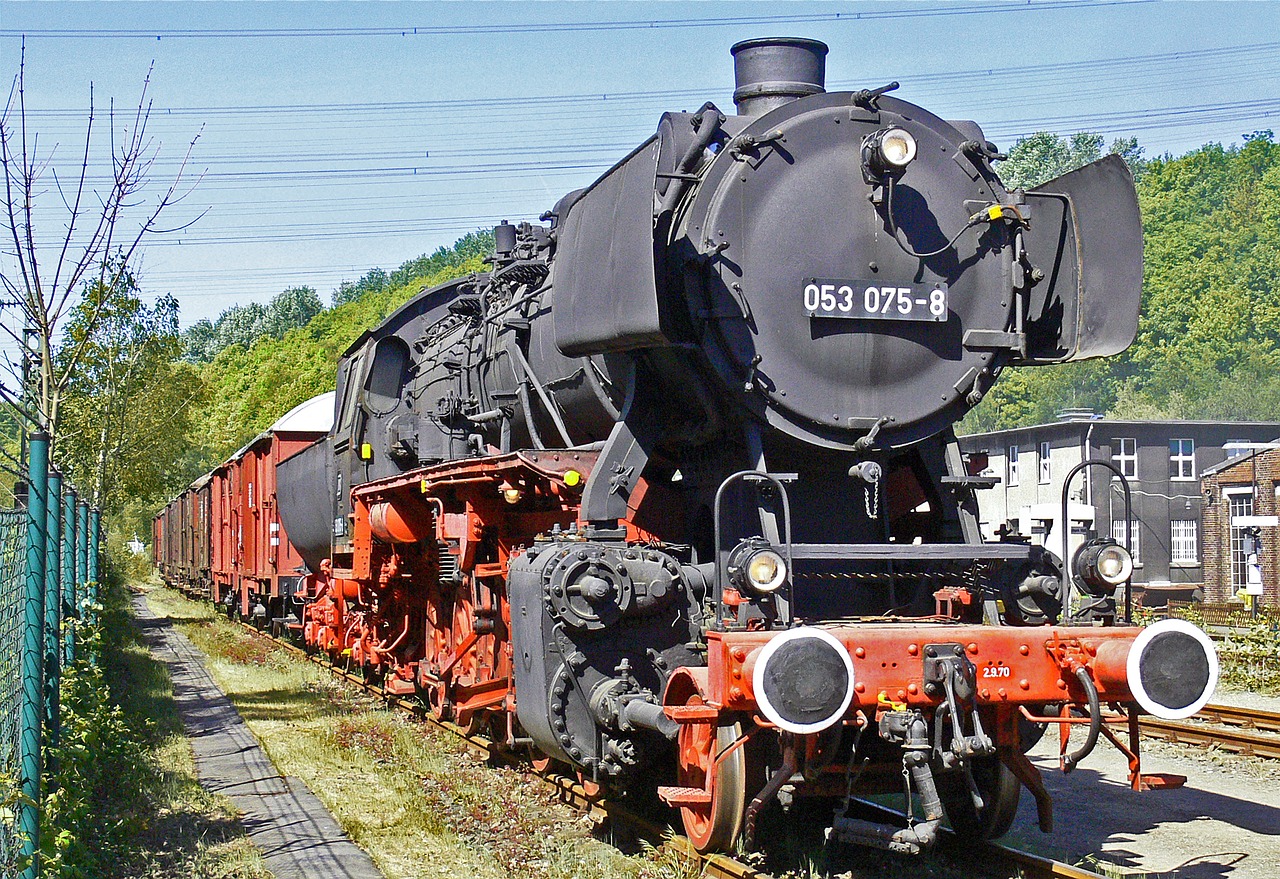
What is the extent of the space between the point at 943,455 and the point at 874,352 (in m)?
0.81

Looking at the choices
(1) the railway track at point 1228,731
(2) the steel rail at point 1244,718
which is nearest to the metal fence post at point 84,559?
(1) the railway track at point 1228,731

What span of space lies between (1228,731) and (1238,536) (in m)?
21.9

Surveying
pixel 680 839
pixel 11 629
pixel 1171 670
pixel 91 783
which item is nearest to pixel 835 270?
pixel 1171 670

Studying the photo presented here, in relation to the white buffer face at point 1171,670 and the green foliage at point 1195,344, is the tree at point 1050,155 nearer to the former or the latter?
the green foliage at point 1195,344

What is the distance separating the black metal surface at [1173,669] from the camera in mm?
5039

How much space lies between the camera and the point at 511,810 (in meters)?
7.25

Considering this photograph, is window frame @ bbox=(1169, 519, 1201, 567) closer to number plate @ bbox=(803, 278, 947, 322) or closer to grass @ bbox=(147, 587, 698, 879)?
grass @ bbox=(147, 587, 698, 879)

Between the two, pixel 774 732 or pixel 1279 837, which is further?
pixel 1279 837

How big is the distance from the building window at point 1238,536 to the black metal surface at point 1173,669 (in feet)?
86.2

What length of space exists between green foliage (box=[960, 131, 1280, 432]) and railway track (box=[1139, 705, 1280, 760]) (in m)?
38.8

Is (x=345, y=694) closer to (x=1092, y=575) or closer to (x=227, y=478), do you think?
(x=1092, y=575)

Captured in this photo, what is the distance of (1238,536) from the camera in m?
29.8

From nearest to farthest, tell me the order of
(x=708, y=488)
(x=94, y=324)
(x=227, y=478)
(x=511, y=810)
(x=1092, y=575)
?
(x=1092, y=575) → (x=708, y=488) → (x=511, y=810) → (x=94, y=324) → (x=227, y=478)

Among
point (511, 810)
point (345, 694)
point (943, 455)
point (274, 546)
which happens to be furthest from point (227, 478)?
point (943, 455)
